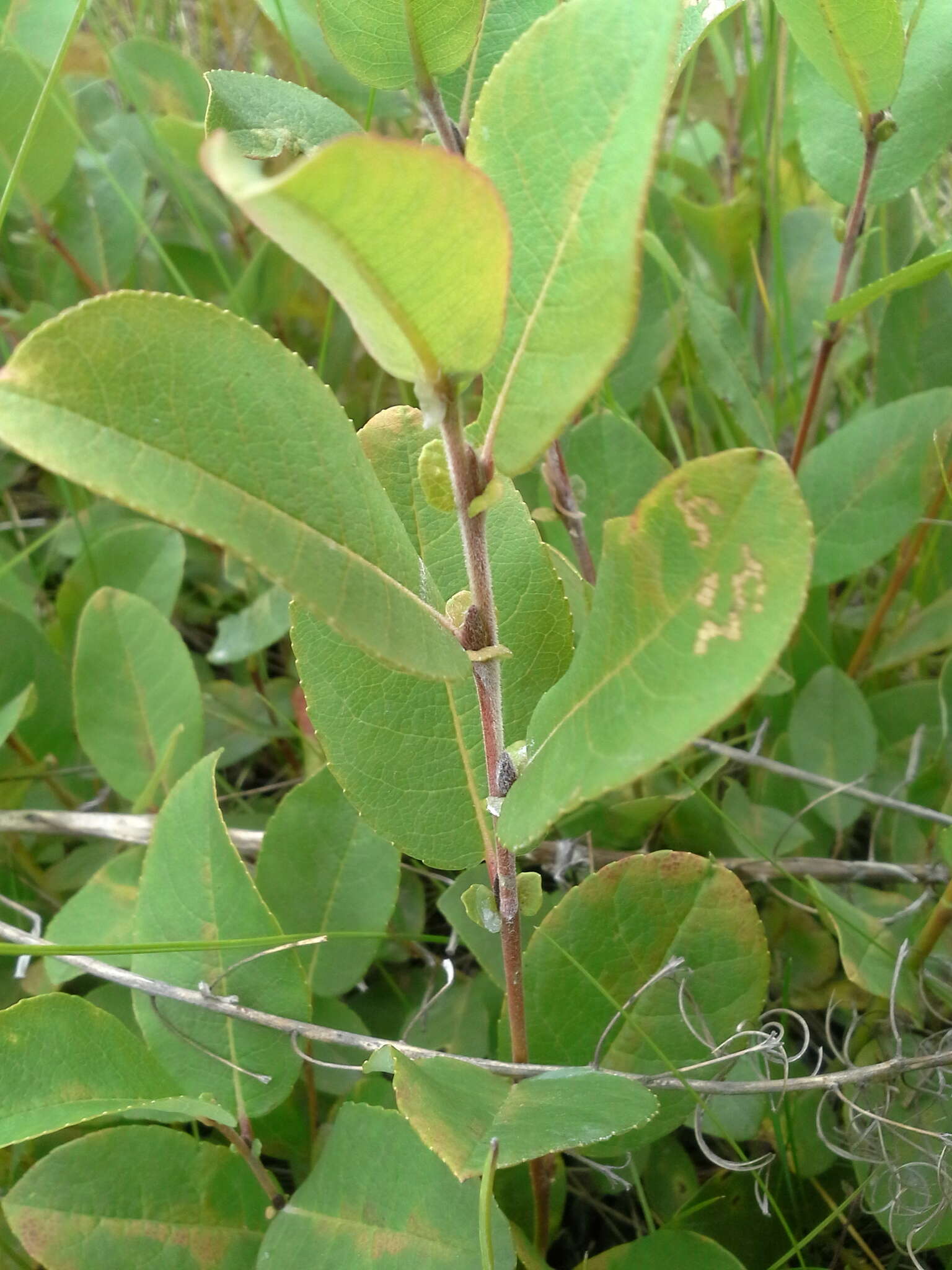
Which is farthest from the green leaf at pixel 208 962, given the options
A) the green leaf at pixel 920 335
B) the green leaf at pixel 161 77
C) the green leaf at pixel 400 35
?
the green leaf at pixel 161 77

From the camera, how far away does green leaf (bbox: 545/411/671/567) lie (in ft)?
3.69

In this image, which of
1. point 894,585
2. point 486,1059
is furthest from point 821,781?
point 486,1059

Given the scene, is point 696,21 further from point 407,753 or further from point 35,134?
point 35,134

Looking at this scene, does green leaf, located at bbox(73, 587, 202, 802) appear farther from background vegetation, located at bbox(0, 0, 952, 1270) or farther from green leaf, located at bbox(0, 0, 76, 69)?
green leaf, located at bbox(0, 0, 76, 69)

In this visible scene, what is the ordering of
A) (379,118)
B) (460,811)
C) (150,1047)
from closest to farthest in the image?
(460,811), (150,1047), (379,118)

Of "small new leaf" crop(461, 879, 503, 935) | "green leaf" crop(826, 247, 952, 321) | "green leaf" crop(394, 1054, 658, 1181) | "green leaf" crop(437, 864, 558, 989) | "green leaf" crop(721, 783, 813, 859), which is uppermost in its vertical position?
"green leaf" crop(826, 247, 952, 321)

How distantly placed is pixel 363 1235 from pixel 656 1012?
27 cm

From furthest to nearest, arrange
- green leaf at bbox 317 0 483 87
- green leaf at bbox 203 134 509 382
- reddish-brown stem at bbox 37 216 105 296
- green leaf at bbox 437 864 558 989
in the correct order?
reddish-brown stem at bbox 37 216 105 296 < green leaf at bbox 437 864 558 989 < green leaf at bbox 317 0 483 87 < green leaf at bbox 203 134 509 382

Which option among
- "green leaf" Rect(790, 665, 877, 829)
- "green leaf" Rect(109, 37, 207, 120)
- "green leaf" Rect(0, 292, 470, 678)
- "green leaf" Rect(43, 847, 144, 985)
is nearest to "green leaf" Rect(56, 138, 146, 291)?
"green leaf" Rect(109, 37, 207, 120)

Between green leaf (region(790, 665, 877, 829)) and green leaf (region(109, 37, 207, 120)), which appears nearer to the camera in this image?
green leaf (region(790, 665, 877, 829))

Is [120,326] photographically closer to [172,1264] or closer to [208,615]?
[172,1264]

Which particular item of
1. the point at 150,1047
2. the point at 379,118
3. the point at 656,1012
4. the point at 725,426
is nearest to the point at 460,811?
the point at 656,1012

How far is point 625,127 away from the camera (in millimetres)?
385

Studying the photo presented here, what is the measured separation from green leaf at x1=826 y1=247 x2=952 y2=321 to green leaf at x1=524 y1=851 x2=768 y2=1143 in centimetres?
49
